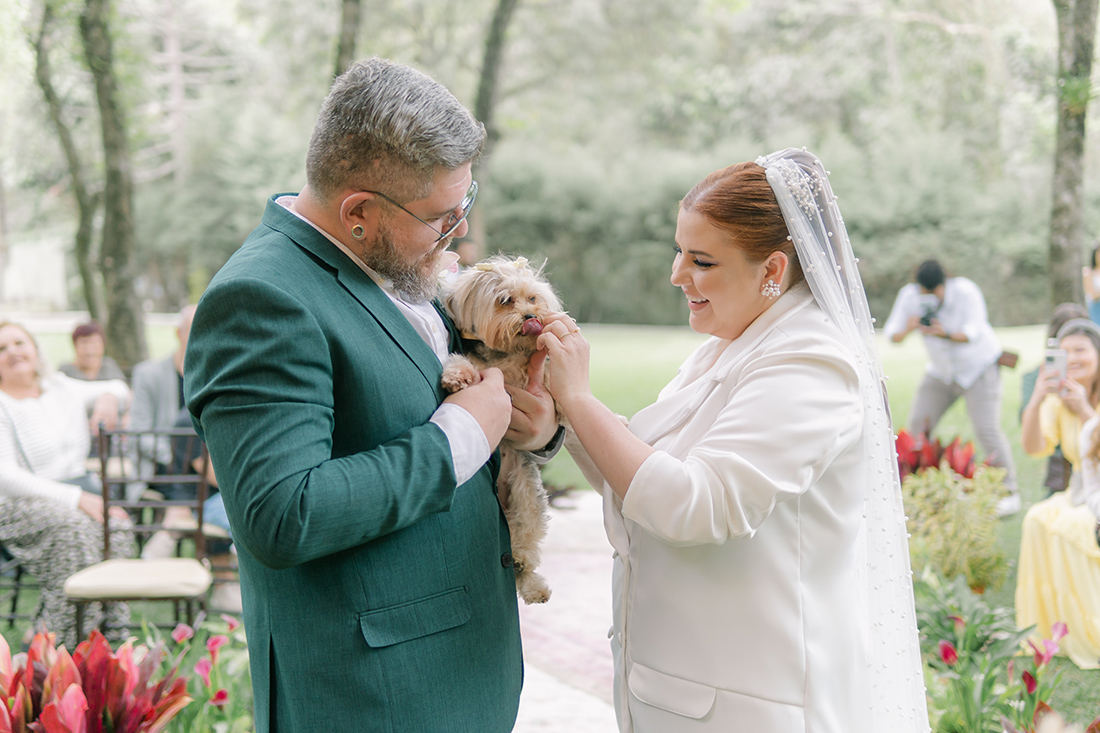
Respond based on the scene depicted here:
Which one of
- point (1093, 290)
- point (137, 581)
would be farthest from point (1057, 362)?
point (137, 581)

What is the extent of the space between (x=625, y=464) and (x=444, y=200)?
65 centimetres

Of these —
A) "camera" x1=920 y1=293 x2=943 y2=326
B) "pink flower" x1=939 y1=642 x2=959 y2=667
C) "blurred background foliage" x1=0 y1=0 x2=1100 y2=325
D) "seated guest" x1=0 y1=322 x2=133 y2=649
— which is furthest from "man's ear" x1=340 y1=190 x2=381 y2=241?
"blurred background foliage" x1=0 y1=0 x2=1100 y2=325

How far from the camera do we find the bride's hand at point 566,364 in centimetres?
181

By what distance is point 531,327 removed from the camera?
1.97m

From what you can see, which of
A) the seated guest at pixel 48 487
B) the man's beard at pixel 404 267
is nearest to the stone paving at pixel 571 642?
the man's beard at pixel 404 267

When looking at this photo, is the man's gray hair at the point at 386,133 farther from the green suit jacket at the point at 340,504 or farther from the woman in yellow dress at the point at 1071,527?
the woman in yellow dress at the point at 1071,527

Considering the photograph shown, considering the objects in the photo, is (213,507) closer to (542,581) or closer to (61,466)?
(61,466)

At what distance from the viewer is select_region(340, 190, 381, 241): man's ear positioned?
1.56 meters

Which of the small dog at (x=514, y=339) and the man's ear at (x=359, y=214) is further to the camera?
the small dog at (x=514, y=339)

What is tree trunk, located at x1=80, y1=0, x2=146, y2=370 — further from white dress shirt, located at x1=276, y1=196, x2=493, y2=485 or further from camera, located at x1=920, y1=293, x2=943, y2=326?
white dress shirt, located at x1=276, y1=196, x2=493, y2=485

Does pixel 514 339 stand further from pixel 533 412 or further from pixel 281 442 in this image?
pixel 281 442

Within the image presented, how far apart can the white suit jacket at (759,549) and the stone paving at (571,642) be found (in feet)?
6.35

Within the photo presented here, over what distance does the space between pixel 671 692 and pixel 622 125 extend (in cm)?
1990

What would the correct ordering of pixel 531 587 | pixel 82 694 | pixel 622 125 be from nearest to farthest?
pixel 531 587
pixel 82 694
pixel 622 125
